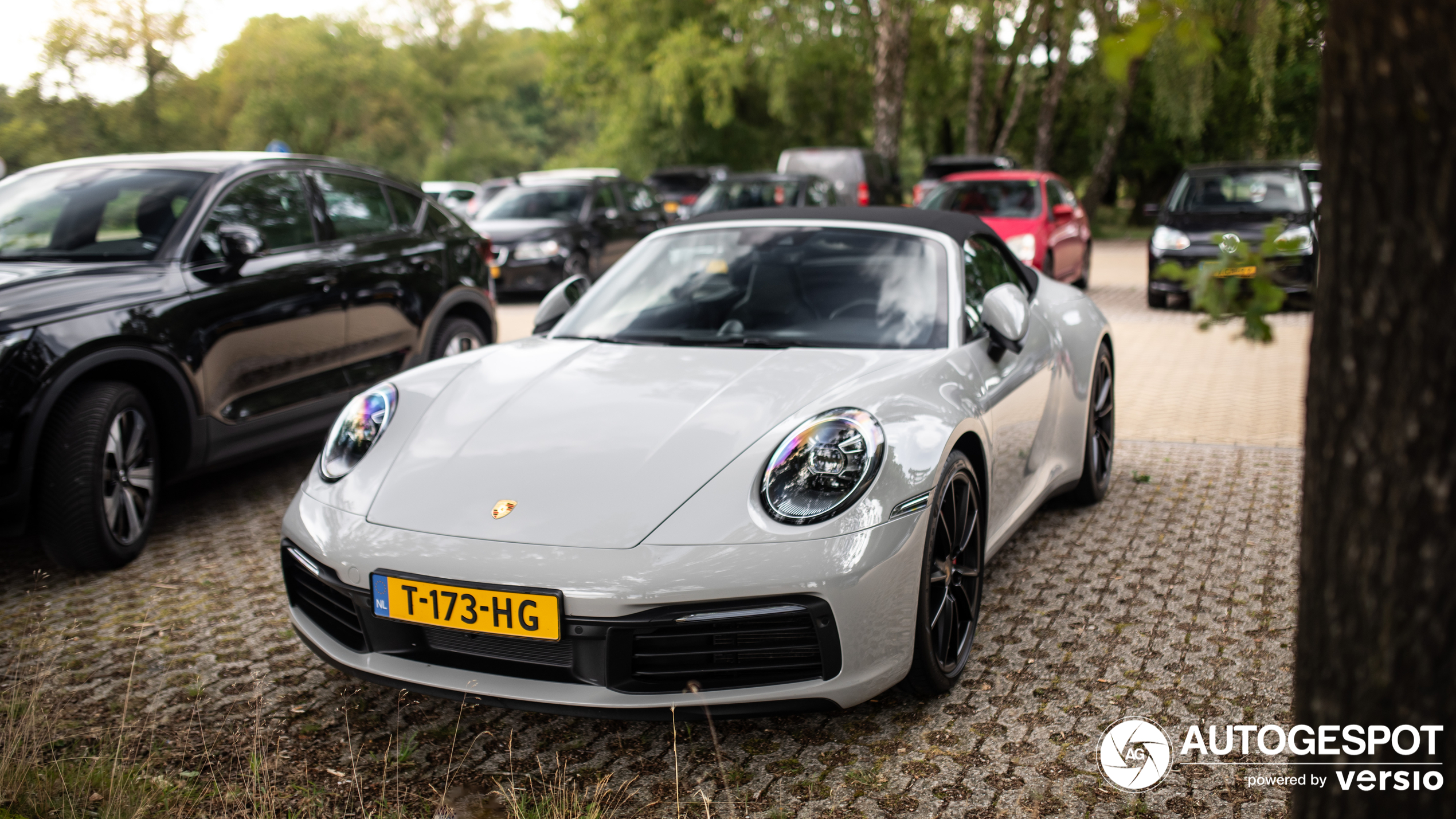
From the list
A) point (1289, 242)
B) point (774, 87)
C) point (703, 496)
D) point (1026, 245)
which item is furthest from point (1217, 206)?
point (774, 87)

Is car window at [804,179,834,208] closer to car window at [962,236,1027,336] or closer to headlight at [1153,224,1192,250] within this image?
headlight at [1153,224,1192,250]

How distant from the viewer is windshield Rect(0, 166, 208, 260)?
511 cm

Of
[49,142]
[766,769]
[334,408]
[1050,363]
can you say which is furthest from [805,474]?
[49,142]

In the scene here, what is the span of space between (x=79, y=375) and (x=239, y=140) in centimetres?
5439

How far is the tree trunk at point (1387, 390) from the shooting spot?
1.40 metres

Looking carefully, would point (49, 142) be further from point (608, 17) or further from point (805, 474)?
point (805, 474)

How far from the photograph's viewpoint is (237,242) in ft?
17.0

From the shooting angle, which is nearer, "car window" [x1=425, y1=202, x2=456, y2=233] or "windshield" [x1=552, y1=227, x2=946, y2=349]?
"windshield" [x1=552, y1=227, x2=946, y2=349]

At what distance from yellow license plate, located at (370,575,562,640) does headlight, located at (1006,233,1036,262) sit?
11.1m

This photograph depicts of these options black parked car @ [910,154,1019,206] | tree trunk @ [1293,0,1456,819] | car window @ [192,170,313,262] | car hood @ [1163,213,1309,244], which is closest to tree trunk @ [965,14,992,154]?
black parked car @ [910,154,1019,206]

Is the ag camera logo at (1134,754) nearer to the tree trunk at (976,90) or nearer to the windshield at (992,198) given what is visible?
the windshield at (992,198)

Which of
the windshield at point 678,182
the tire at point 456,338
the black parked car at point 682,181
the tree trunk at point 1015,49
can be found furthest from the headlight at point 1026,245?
the tree trunk at point 1015,49

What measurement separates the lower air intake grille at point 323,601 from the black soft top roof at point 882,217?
2.11m

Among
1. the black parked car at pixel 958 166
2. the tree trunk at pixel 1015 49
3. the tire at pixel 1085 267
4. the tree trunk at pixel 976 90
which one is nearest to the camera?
the tire at pixel 1085 267
